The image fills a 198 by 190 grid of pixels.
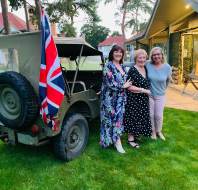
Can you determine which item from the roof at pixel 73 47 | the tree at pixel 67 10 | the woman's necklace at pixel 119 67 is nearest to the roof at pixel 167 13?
the roof at pixel 73 47

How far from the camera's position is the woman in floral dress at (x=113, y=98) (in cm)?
469

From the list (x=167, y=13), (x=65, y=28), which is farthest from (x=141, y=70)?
(x=65, y=28)

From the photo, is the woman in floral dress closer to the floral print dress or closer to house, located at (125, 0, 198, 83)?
the floral print dress

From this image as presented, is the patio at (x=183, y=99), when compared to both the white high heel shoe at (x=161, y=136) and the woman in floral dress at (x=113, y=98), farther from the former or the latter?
the woman in floral dress at (x=113, y=98)

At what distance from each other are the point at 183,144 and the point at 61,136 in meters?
2.35

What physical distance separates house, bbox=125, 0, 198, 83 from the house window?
800 centimetres

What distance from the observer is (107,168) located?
4371 millimetres

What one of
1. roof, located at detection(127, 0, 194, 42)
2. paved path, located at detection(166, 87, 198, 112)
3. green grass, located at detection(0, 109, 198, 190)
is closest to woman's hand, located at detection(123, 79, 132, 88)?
green grass, located at detection(0, 109, 198, 190)

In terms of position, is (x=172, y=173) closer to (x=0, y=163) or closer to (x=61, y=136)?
(x=61, y=136)

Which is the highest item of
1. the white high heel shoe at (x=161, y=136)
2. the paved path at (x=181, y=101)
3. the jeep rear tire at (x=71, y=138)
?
the jeep rear tire at (x=71, y=138)

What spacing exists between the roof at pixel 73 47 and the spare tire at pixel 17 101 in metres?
0.93

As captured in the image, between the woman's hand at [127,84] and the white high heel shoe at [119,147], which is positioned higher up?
the woman's hand at [127,84]

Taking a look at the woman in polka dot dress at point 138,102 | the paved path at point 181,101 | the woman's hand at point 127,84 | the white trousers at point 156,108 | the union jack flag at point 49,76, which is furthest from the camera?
the paved path at point 181,101

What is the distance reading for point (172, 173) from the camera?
4.19 m
